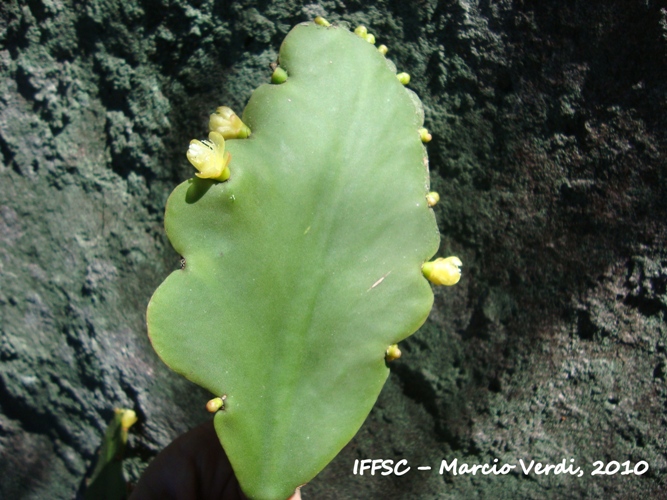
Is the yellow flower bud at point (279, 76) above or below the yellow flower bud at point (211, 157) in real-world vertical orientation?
above

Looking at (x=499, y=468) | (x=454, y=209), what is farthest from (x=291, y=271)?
(x=499, y=468)

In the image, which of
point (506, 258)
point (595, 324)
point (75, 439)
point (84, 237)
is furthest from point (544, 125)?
point (75, 439)

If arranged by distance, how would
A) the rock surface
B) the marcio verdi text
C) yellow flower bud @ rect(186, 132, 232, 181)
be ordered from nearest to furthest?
1. yellow flower bud @ rect(186, 132, 232, 181)
2. the rock surface
3. the marcio verdi text

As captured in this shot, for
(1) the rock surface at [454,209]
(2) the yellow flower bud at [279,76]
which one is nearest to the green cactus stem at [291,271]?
(2) the yellow flower bud at [279,76]

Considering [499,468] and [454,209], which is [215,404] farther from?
[499,468]

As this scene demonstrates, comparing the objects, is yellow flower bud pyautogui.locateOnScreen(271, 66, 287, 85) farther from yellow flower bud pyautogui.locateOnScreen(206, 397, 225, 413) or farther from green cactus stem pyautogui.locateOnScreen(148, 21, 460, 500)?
yellow flower bud pyautogui.locateOnScreen(206, 397, 225, 413)

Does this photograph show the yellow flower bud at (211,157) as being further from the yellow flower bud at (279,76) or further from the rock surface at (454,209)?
the rock surface at (454,209)

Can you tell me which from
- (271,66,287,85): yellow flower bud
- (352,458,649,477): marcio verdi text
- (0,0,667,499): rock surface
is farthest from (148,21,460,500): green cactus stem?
(352,458,649,477): marcio verdi text
